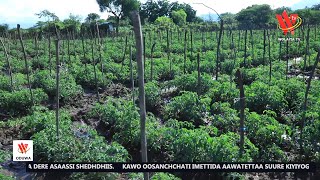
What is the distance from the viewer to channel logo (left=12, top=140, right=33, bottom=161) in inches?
280

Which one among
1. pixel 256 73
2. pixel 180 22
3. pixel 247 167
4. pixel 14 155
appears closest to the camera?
pixel 247 167

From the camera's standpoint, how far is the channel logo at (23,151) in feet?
23.4

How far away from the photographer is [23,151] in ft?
23.9

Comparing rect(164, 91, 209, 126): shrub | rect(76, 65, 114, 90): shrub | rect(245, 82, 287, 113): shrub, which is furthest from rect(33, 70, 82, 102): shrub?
rect(245, 82, 287, 113): shrub

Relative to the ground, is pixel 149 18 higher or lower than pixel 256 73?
higher

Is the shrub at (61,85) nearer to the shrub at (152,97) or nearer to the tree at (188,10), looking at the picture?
the shrub at (152,97)

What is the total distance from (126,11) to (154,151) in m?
47.2

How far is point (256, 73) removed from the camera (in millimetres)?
13047

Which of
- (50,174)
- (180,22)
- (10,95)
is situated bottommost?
(50,174)

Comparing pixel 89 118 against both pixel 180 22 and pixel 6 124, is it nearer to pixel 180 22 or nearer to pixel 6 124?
pixel 6 124

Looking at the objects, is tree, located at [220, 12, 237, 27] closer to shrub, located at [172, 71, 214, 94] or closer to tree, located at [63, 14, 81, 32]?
tree, located at [63, 14, 81, 32]

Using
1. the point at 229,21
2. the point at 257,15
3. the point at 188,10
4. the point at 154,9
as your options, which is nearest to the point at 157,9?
the point at 154,9

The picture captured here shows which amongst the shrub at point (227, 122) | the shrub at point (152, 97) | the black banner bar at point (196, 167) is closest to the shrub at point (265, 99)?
the shrub at point (227, 122)

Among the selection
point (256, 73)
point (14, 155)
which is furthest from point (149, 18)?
point (14, 155)
